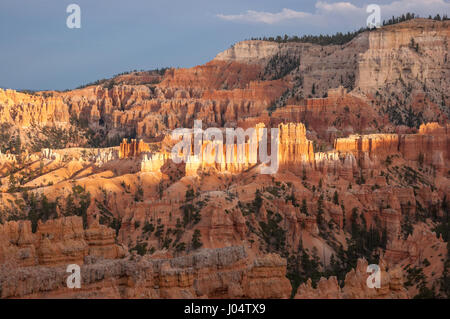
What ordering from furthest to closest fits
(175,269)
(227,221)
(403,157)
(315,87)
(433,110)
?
1. (315,87)
2. (433,110)
3. (403,157)
4. (227,221)
5. (175,269)

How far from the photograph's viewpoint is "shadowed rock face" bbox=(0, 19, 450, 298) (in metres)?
41.2

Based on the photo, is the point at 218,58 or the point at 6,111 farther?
the point at 218,58

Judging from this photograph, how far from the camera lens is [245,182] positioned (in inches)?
3440

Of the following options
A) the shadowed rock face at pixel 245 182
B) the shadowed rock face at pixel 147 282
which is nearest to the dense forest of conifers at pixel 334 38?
the shadowed rock face at pixel 245 182

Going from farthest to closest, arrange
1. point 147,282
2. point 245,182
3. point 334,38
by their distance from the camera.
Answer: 1. point 334,38
2. point 245,182
3. point 147,282

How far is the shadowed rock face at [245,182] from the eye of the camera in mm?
41250

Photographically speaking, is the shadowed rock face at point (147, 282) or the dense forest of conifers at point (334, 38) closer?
the shadowed rock face at point (147, 282)

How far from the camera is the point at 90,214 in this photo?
7944 centimetres

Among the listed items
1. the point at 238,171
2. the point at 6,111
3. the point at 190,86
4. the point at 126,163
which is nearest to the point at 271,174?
the point at 238,171

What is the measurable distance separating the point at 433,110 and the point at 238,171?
5464 cm

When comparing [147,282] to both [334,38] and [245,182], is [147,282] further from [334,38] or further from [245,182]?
[334,38]

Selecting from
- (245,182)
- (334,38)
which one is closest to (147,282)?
(245,182)

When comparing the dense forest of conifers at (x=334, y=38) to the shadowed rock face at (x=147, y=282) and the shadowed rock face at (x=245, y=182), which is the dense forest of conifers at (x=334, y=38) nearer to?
the shadowed rock face at (x=245, y=182)
